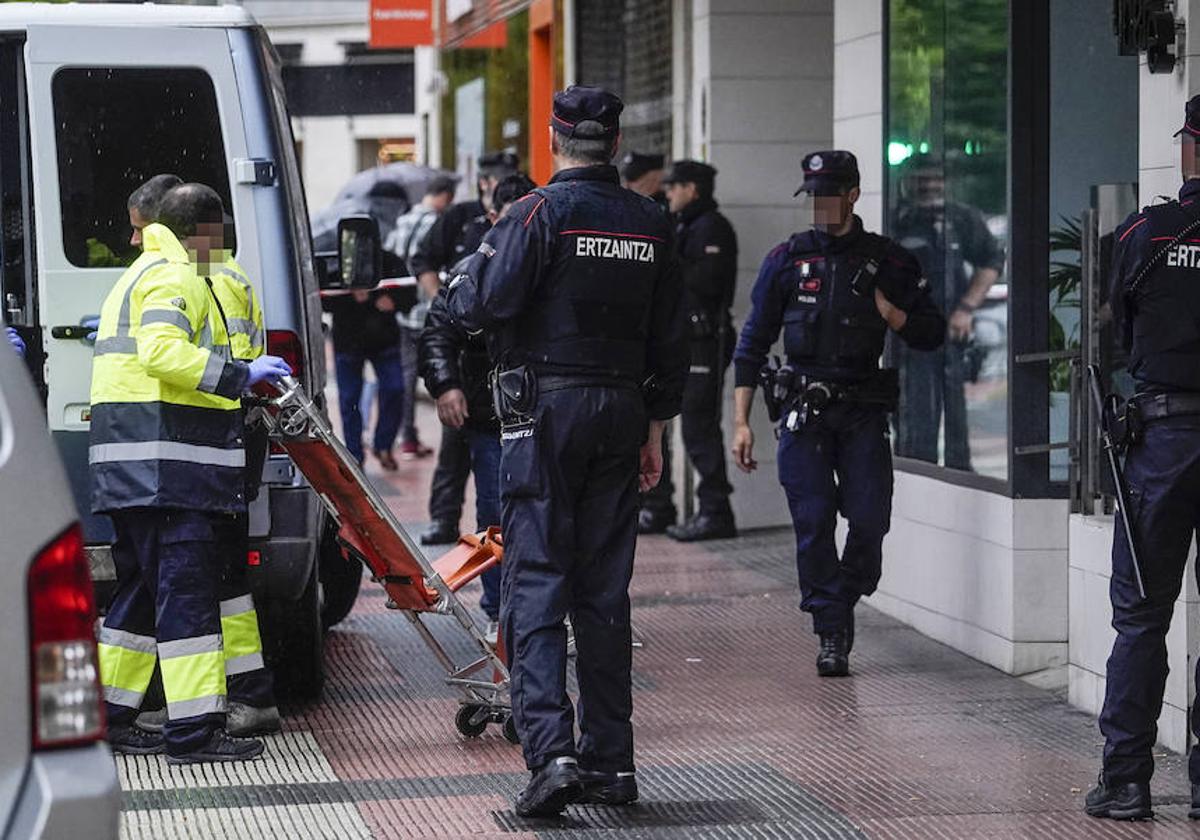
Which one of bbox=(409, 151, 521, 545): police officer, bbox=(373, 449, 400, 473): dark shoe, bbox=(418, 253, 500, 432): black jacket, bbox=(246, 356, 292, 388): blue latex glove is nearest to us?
bbox=(246, 356, 292, 388): blue latex glove

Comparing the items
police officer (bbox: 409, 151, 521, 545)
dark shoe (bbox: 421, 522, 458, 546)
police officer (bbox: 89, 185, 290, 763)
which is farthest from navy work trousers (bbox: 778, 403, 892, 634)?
dark shoe (bbox: 421, 522, 458, 546)

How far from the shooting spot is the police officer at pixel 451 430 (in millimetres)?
11797

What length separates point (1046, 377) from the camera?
8422mm

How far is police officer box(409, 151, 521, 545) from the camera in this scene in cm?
1180

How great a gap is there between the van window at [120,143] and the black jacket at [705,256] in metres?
5.01

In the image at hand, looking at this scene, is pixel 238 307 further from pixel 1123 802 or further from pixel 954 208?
pixel 954 208

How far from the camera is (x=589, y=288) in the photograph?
6.22 metres

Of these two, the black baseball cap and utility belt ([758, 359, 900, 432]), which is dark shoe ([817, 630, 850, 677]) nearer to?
utility belt ([758, 359, 900, 432])

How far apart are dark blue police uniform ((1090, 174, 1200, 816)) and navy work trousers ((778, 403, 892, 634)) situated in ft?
7.35

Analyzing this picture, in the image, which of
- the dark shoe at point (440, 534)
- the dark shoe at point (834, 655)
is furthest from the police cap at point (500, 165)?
the dark shoe at point (834, 655)

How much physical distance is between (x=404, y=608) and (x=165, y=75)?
1.91 metres

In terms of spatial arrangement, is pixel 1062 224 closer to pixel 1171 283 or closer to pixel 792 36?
pixel 1171 283

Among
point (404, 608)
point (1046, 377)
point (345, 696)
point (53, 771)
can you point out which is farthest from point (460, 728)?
point (53, 771)

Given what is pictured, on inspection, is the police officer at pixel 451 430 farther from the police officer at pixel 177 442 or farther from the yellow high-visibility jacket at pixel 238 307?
the police officer at pixel 177 442
